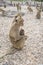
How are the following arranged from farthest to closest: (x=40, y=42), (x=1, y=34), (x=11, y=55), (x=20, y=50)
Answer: (x=1, y=34), (x=40, y=42), (x=20, y=50), (x=11, y=55)

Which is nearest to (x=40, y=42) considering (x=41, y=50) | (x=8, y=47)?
(x=41, y=50)

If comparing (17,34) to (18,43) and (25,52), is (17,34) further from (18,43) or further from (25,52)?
(25,52)

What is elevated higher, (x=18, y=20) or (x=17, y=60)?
(x=18, y=20)

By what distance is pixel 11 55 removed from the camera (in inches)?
129

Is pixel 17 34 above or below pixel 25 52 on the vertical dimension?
above

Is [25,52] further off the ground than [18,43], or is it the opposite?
[18,43]

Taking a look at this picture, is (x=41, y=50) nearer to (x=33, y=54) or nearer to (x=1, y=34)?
(x=33, y=54)

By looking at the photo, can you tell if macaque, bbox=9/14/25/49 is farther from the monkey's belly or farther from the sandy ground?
the sandy ground

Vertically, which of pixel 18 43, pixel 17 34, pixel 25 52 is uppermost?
pixel 17 34

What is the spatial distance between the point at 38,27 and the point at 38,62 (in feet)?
8.05

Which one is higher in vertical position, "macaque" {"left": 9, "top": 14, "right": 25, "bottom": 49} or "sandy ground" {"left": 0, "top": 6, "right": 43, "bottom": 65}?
"macaque" {"left": 9, "top": 14, "right": 25, "bottom": 49}

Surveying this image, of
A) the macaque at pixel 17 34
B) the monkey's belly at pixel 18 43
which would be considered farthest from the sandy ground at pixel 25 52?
the macaque at pixel 17 34

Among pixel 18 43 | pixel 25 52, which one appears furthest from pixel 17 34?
pixel 25 52

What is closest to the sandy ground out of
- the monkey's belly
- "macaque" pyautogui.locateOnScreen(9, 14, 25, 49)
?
the monkey's belly
